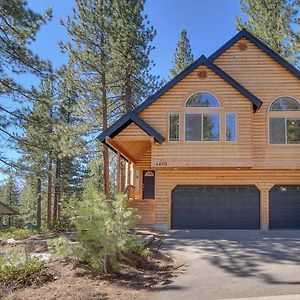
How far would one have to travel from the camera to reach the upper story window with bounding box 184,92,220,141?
16.1 m

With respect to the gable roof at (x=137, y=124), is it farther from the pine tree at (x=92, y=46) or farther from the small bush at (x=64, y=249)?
the small bush at (x=64, y=249)

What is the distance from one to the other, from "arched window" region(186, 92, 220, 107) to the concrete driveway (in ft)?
17.4

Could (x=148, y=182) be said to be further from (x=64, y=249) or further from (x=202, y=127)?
(x=64, y=249)

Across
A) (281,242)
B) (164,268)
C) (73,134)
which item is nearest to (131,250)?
(164,268)

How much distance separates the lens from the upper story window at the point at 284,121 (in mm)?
16562

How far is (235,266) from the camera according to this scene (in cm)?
898

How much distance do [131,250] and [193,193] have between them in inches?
293

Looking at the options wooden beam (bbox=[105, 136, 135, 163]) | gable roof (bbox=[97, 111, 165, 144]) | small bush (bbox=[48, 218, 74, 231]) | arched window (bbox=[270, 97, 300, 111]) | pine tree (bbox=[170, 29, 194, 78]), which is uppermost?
pine tree (bbox=[170, 29, 194, 78])

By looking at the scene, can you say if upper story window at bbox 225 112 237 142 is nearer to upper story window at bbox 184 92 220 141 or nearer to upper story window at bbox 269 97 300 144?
upper story window at bbox 184 92 220 141

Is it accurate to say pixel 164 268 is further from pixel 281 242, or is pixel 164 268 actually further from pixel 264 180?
pixel 264 180

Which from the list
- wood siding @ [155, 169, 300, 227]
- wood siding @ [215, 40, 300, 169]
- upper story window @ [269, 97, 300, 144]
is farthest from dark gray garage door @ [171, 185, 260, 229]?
upper story window @ [269, 97, 300, 144]

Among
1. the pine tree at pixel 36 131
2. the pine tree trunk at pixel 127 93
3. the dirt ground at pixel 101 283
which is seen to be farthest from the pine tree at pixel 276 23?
the dirt ground at pixel 101 283

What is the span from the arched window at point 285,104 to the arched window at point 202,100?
2.75 metres

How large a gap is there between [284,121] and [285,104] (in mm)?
779
